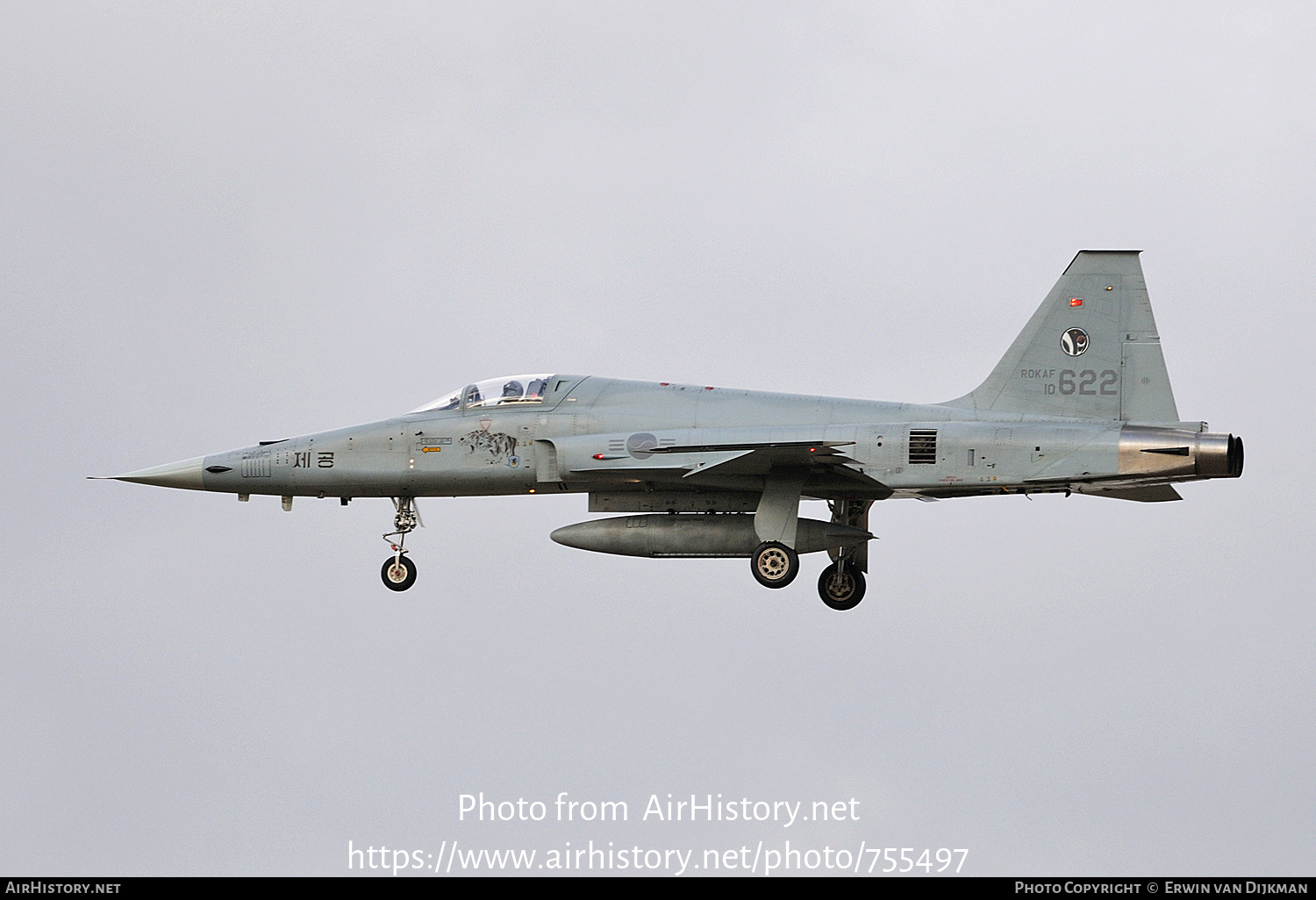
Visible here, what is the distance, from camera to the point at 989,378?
3234 centimetres

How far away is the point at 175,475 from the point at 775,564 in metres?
10.1

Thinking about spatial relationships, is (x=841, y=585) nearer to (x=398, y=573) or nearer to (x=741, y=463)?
(x=741, y=463)

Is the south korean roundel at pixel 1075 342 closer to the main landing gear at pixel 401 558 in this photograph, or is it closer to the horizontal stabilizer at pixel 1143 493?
the horizontal stabilizer at pixel 1143 493

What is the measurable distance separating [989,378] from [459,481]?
28.0 feet

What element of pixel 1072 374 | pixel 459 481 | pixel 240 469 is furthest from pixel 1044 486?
pixel 240 469

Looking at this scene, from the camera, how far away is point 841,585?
35.3 m

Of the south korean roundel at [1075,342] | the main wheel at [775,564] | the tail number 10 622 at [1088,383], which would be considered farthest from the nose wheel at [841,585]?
the south korean roundel at [1075,342]

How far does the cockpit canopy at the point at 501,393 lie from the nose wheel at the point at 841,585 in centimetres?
567

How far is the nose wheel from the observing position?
116 feet

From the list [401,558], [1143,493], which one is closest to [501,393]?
[401,558]

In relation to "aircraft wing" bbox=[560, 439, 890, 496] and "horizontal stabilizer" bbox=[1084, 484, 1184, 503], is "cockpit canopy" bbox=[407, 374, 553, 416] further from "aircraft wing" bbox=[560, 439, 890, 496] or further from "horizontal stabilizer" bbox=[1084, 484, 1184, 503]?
"horizontal stabilizer" bbox=[1084, 484, 1184, 503]

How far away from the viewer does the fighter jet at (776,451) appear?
103ft

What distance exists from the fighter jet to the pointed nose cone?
0.11 feet
